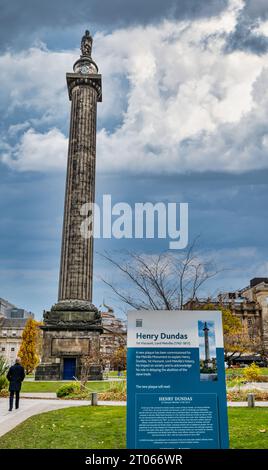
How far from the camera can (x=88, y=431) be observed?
994 cm

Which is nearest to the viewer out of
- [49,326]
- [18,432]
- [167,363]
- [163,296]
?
[167,363]

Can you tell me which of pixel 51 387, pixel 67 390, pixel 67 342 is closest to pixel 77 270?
pixel 67 342

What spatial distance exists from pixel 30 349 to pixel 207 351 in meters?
60.6

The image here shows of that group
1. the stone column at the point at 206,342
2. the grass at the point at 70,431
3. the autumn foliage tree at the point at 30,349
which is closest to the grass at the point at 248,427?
the grass at the point at 70,431

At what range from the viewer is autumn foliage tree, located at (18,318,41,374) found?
60594 millimetres

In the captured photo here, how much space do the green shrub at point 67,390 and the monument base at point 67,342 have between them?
12.7 meters

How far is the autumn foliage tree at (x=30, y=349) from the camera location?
199 feet

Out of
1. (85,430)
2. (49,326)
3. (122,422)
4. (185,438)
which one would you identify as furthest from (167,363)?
(49,326)

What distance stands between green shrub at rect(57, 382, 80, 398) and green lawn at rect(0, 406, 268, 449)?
6503mm

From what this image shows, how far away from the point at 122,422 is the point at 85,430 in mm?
1607

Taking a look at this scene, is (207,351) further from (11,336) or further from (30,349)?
(11,336)

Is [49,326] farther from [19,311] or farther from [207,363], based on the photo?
[19,311]

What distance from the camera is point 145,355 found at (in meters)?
6.04

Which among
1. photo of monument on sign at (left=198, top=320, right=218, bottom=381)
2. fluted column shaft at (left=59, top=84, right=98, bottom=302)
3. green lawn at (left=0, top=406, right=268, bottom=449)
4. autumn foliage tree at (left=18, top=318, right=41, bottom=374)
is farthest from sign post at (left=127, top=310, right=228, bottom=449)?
autumn foliage tree at (left=18, top=318, right=41, bottom=374)
